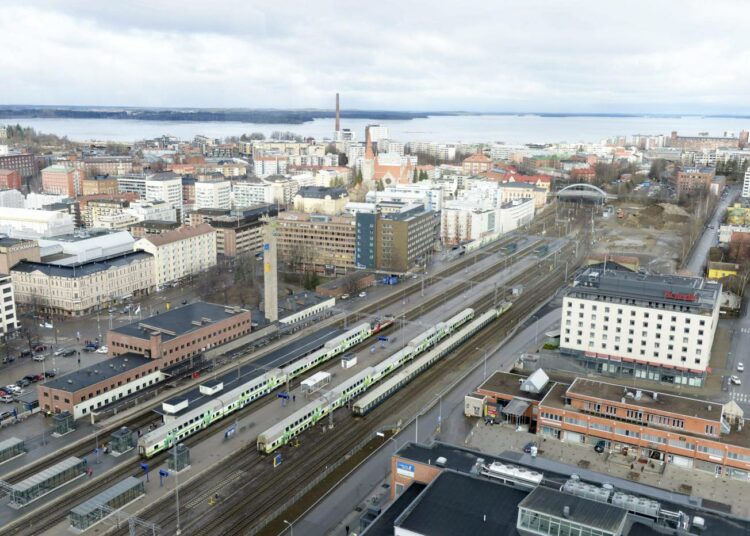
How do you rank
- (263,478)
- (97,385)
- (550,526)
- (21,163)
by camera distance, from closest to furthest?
(550,526), (263,478), (97,385), (21,163)

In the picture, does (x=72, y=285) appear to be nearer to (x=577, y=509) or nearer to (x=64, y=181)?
(x=577, y=509)

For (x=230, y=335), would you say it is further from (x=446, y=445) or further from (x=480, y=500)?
(x=480, y=500)

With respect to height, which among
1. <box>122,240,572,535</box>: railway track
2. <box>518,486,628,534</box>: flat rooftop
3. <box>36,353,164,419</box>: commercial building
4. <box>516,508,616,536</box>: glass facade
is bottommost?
<box>122,240,572,535</box>: railway track

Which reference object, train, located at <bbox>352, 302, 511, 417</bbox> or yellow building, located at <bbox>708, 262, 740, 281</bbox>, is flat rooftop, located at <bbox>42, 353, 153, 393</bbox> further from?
yellow building, located at <bbox>708, 262, 740, 281</bbox>

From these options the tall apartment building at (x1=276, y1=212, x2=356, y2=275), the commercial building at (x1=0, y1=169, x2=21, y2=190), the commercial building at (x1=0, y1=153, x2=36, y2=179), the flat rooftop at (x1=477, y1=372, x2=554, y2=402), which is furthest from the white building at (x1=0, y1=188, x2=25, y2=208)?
the flat rooftop at (x1=477, y1=372, x2=554, y2=402)


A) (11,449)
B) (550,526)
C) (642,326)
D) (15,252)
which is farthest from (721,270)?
(15,252)

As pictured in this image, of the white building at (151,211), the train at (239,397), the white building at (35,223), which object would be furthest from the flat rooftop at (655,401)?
the white building at (151,211)
